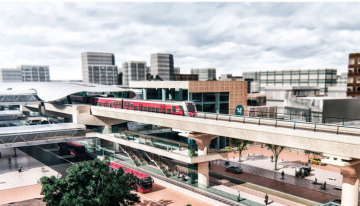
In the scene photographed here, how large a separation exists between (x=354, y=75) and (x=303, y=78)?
39.1m

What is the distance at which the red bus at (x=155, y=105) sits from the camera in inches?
1431

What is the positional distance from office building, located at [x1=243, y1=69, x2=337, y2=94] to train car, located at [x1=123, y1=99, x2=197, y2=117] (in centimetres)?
10225

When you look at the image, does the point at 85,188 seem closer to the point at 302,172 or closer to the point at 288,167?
the point at 302,172

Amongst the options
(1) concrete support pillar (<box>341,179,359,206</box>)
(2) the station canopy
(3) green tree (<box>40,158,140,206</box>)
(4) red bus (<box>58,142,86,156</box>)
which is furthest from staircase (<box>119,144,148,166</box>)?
(1) concrete support pillar (<box>341,179,359,206</box>)

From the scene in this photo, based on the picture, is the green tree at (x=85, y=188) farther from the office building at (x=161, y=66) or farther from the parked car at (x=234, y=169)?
the office building at (x=161, y=66)

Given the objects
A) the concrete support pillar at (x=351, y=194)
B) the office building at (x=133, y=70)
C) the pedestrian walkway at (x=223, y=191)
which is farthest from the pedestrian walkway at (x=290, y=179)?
the office building at (x=133, y=70)

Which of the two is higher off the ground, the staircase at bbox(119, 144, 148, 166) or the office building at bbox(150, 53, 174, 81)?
the office building at bbox(150, 53, 174, 81)

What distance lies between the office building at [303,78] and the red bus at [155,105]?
100050 millimetres

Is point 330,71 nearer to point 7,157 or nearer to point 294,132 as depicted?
point 294,132

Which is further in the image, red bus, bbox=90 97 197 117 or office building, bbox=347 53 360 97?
office building, bbox=347 53 360 97

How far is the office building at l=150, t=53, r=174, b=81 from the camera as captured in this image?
612ft

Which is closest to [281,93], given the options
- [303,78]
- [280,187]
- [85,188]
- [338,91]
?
[338,91]

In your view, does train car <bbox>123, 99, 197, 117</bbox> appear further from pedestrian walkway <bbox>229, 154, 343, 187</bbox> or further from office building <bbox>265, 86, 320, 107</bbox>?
office building <bbox>265, 86, 320, 107</bbox>

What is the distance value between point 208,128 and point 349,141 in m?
15.5
